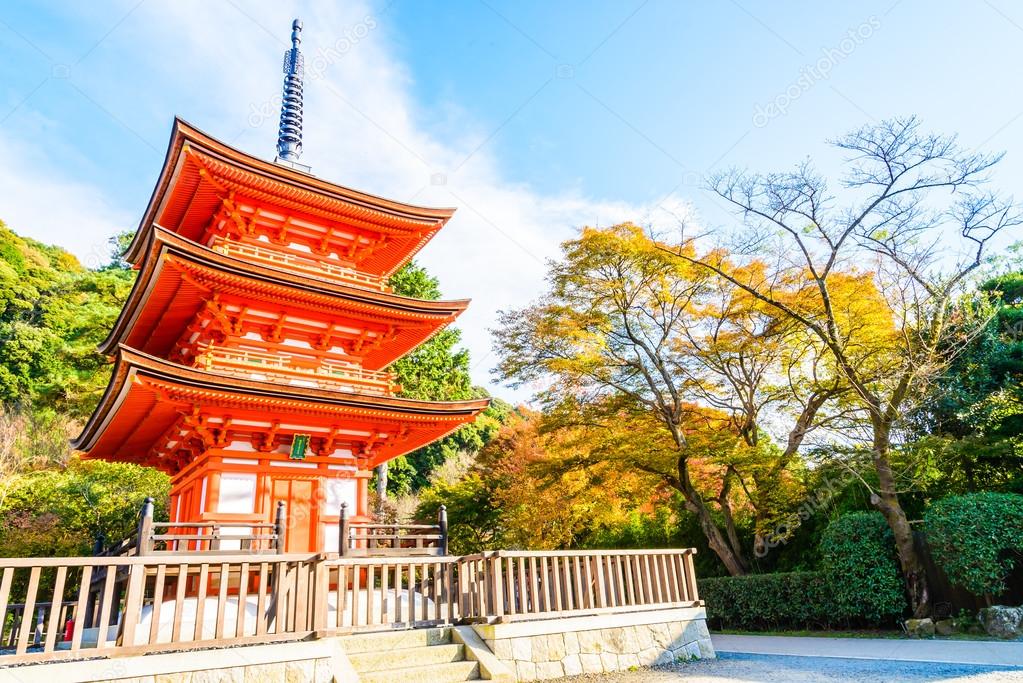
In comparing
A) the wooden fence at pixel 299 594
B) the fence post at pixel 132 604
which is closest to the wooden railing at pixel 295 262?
the wooden fence at pixel 299 594

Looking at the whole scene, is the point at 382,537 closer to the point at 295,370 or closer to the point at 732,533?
the point at 295,370

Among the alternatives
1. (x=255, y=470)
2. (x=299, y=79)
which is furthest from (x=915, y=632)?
(x=299, y=79)

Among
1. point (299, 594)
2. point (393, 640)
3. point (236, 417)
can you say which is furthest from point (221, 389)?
point (393, 640)

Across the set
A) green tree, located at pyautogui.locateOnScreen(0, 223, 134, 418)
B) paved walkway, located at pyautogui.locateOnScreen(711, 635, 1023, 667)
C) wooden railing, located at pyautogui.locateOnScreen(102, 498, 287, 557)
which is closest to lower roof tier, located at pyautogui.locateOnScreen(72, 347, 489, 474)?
wooden railing, located at pyautogui.locateOnScreen(102, 498, 287, 557)

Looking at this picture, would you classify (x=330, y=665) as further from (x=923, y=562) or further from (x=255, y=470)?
(x=923, y=562)

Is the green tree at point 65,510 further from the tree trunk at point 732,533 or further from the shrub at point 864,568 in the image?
the shrub at point 864,568

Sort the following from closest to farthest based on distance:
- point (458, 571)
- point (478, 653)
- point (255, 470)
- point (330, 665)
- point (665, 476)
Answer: point (330, 665), point (478, 653), point (458, 571), point (255, 470), point (665, 476)

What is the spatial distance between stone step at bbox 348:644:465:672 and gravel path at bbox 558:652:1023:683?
1.27 metres

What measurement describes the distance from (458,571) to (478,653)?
114 centimetres

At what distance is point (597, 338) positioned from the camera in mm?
16016

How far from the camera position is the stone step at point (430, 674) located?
5802 millimetres

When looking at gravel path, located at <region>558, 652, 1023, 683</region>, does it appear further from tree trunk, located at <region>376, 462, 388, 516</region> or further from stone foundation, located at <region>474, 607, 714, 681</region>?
tree trunk, located at <region>376, 462, 388, 516</region>

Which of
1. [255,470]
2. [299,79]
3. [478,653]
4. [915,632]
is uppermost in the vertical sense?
[299,79]

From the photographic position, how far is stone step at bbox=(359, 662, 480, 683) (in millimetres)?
5802
